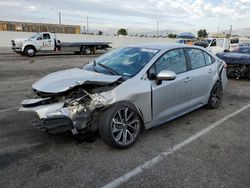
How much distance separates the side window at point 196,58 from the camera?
4988 mm

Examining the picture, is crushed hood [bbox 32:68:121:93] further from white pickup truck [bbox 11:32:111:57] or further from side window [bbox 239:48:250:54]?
white pickup truck [bbox 11:32:111:57]

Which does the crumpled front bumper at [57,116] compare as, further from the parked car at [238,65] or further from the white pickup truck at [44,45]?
the white pickup truck at [44,45]

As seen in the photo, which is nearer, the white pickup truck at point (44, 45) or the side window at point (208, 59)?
the side window at point (208, 59)

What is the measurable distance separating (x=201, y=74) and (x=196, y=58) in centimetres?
36

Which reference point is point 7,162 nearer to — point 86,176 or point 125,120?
point 86,176

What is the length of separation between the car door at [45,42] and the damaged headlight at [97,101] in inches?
688

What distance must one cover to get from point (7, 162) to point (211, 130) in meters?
3.41

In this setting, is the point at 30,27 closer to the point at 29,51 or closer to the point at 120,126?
the point at 29,51

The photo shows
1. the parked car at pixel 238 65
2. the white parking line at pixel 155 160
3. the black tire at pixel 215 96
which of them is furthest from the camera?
the parked car at pixel 238 65

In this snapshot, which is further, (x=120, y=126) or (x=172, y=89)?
(x=172, y=89)

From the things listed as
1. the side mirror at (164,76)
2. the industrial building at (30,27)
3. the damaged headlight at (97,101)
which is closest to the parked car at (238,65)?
the side mirror at (164,76)

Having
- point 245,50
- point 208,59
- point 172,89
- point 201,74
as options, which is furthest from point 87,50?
point 172,89

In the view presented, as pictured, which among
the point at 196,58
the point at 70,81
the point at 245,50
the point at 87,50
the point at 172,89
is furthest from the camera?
the point at 87,50

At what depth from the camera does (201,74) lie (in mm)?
5059
